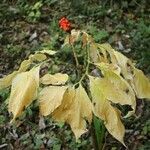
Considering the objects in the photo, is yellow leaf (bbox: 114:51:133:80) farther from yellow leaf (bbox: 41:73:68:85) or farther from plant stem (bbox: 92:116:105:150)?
plant stem (bbox: 92:116:105:150)

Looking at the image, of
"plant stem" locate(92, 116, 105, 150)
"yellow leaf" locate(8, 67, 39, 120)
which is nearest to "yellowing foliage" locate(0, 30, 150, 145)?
"yellow leaf" locate(8, 67, 39, 120)

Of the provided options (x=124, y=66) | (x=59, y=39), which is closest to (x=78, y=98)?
(x=124, y=66)

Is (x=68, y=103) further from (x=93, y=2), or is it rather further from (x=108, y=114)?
(x=93, y=2)

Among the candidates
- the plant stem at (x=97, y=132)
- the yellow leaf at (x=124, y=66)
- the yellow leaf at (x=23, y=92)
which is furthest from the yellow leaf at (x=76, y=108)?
the plant stem at (x=97, y=132)

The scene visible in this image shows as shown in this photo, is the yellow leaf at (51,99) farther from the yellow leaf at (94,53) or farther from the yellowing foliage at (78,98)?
the yellow leaf at (94,53)

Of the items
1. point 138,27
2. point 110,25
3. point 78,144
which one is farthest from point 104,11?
point 78,144
